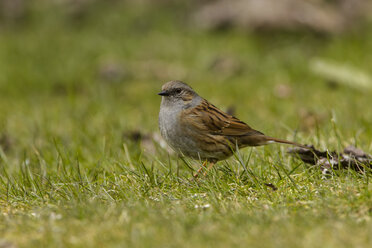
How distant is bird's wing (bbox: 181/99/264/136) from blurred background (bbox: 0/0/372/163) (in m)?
0.52

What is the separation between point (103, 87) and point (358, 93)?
406 centimetres

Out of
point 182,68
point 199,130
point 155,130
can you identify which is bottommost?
point 155,130

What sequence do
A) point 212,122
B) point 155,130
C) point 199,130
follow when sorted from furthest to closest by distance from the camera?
point 155,130, point 212,122, point 199,130

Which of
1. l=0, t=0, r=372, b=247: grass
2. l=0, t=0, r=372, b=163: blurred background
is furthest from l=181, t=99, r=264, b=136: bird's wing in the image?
l=0, t=0, r=372, b=163: blurred background

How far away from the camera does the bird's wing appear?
495 cm

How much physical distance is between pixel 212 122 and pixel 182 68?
4847 mm

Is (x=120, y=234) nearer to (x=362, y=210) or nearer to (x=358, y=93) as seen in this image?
(x=362, y=210)

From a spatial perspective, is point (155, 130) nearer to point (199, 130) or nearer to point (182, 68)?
point (199, 130)

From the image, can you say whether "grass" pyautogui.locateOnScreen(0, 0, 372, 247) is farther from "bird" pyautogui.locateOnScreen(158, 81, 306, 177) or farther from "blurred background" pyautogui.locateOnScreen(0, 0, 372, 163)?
"bird" pyautogui.locateOnScreen(158, 81, 306, 177)

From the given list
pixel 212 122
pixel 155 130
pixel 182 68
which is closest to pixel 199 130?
pixel 212 122

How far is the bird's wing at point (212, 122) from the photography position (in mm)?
4953

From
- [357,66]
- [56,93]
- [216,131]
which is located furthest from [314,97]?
[56,93]

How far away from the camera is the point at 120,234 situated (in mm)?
3018

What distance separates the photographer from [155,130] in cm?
644
